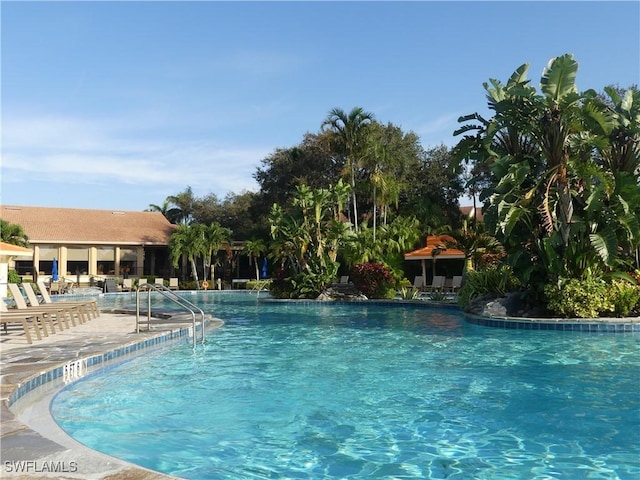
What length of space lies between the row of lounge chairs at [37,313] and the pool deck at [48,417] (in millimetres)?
235

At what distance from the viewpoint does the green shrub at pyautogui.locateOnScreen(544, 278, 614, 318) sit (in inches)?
546

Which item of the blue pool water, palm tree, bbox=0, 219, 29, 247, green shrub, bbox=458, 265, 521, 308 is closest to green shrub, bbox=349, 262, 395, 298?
green shrub, bbox=458, 265, 521, 308

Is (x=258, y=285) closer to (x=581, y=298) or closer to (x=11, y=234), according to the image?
(x=11, y=234)

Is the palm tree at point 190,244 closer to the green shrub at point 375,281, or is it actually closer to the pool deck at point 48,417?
the green shrub at point 375,281

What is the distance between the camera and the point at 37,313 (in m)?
9.87

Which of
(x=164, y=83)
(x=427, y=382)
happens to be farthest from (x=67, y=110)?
(x=427, y=382)

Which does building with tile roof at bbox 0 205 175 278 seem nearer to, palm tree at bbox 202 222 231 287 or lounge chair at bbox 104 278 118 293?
lounge chair at bbox 104 278 118 293

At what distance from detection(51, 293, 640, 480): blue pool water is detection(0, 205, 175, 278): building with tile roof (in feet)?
101

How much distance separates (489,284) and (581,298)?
3.88 m

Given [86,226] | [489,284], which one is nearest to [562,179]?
[489,284]

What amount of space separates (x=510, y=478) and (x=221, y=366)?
570cm

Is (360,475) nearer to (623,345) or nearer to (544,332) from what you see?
(623,345)

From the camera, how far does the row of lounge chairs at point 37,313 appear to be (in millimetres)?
9496

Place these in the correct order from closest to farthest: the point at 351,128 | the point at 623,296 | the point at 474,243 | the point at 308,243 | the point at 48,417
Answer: the point at 48,417
the point at 623,296
the point at 474,243
the point at 308,243
the point at 351,128
